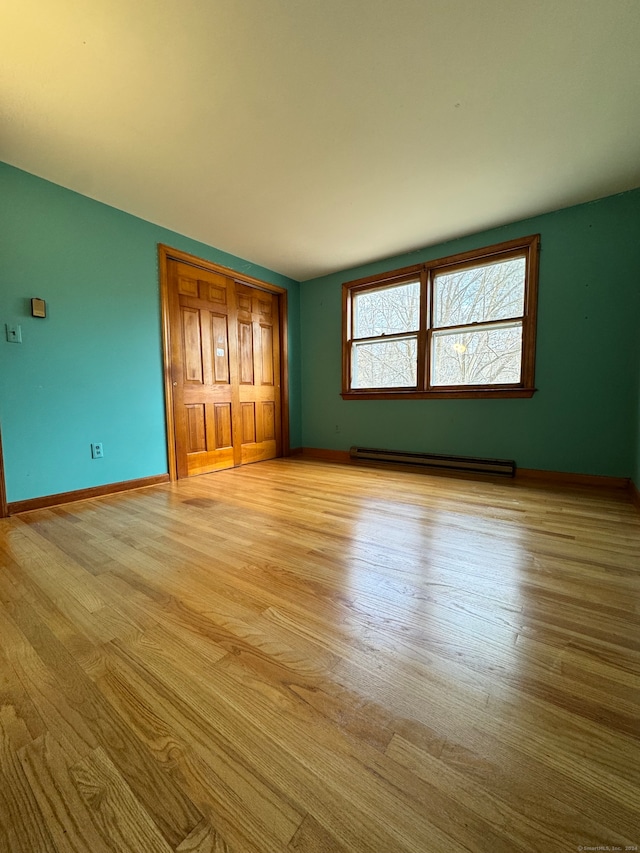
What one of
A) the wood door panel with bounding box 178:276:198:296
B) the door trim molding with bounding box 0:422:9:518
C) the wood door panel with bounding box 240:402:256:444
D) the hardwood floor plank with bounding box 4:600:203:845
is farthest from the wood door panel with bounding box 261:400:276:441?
the hardwood floor plank with bounding box 4:600:203:845

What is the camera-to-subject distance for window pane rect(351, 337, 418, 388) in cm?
373

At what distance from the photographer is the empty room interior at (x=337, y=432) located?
66 centimetres

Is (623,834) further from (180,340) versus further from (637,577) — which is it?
(180,340)

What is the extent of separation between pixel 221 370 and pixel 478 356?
2.77 meters

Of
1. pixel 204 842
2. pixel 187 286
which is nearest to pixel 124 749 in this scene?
pixel 204 842

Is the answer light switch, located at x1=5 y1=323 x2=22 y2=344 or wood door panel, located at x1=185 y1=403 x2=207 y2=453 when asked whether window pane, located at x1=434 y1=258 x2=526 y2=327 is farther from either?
light switch, located at x1=5 y1=323 x2=22 y2=344

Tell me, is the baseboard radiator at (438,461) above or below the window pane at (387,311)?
below

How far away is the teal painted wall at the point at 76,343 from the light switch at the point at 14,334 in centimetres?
3

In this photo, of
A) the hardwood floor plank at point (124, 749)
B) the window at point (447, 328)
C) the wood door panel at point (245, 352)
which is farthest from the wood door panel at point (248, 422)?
the hardwood floor plank at point (124, 749)

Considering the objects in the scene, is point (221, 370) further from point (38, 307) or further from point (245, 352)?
point (38, 307)

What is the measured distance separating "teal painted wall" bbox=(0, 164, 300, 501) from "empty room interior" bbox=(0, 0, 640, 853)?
0.9 inches

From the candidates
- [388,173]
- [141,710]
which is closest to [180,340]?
[388,173]

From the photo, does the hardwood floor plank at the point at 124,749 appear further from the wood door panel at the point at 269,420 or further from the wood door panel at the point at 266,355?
the wood door panel at the point at 266,355

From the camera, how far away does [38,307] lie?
2.30 meters
